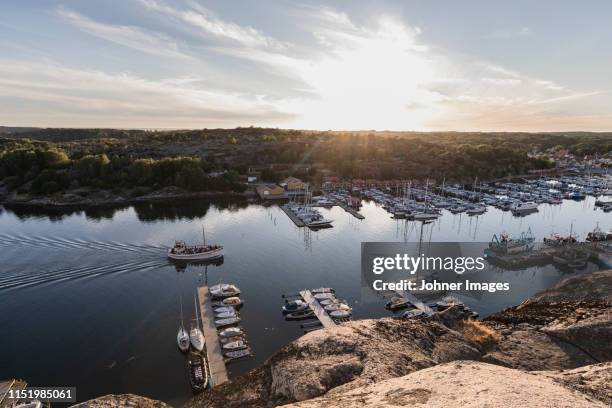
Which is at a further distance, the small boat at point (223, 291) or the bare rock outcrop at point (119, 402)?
the small boat at point (223, 291)

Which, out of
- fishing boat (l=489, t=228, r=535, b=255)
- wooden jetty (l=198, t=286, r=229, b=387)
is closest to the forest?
wooden jetty (l=198, t=286, r=229, b=387)

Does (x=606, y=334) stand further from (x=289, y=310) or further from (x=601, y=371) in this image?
(x=289, y=310)

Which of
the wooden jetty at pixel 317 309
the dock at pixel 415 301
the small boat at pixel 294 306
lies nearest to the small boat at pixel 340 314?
the wooden jetty at pixel 317 309

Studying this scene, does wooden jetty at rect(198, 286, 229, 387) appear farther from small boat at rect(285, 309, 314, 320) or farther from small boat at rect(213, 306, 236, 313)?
small boat at rect(285, 309, 314, 320)

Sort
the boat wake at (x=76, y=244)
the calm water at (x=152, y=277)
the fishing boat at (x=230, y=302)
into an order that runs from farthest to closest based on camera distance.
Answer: the boat wake at (x=76, y=244) < the fishing boat at (x=230, y=302) < the calm water at (x=152, y=277)

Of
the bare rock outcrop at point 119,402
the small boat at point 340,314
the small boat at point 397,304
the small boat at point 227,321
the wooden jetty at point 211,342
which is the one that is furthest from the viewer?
the small boat at point 397,304

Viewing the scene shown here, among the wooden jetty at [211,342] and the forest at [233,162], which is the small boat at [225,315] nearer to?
the wooden jetty at [211,342]

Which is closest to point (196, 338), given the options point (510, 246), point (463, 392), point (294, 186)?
point (463, 392)

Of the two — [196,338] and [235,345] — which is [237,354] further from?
[196,338]
